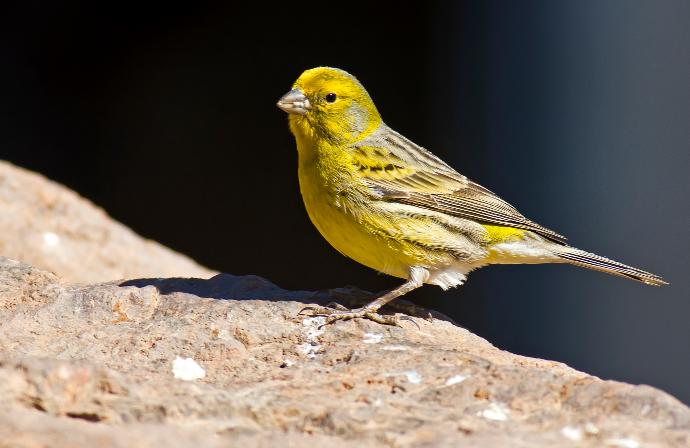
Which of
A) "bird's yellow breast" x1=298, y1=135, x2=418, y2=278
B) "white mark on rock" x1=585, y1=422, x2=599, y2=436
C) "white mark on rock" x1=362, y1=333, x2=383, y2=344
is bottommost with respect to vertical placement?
"white mark on rock" x1=362, y1=333, x2=383, y2=344

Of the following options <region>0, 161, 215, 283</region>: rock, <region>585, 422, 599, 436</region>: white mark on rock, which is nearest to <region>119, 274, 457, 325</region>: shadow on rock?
<region>0, 161, 215, 283</region>: rock

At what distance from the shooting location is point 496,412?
11.8ft

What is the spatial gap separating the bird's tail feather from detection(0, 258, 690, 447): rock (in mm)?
1249

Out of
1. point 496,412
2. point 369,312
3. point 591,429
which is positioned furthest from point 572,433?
point 369,312

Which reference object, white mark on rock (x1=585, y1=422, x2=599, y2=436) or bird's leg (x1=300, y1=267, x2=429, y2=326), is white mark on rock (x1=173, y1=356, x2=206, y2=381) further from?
white mark on rock (x1=585, y1=422, x2=599, y2=436)

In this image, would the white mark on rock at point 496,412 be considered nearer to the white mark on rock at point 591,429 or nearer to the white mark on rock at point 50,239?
the white mark on rock at point 591,429

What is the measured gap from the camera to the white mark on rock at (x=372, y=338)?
4.51 meters

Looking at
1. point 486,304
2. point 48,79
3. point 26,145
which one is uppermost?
point 48,79

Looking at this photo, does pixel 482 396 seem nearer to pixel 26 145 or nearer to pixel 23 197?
pixel 23 197

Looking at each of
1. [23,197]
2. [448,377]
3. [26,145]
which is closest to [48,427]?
[448,377]

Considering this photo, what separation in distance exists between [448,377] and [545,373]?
0.37 meters

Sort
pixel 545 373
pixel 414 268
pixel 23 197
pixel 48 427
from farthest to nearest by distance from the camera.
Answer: pixel 23 197 → pixel 414 268 → pixel 545 373 → pixel 48 427

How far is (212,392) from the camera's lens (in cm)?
355

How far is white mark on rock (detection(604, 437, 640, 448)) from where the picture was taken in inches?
129
